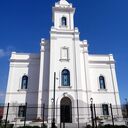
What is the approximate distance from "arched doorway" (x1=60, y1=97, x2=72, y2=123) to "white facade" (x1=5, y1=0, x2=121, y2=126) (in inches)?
53.0

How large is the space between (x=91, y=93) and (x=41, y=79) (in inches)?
326

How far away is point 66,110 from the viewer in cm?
2598

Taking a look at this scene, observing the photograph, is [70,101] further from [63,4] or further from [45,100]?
[63,4]

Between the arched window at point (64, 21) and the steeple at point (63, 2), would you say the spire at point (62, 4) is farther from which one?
the arched window at point (64, 21)

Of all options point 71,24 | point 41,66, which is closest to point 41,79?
point 41,66

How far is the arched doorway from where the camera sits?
25125 mm

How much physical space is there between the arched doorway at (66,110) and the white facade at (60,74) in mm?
1345

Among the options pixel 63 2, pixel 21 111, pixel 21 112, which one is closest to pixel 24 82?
pixel 21 111

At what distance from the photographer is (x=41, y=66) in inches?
1094

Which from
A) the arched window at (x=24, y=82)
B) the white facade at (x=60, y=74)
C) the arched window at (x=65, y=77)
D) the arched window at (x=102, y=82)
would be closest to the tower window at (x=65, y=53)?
the white facade at (x=60, y=74)

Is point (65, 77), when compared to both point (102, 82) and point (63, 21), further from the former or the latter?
point (63, 21)

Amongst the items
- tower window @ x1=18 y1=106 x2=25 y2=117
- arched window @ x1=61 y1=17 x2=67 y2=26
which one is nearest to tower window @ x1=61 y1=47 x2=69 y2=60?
arched window @ x1=61 y1=17 x2=67 y2=26

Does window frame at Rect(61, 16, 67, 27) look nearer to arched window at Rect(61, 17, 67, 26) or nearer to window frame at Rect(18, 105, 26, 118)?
arched window at Rect(61, 17, 67, 26)

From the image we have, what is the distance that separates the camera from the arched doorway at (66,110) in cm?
2512
